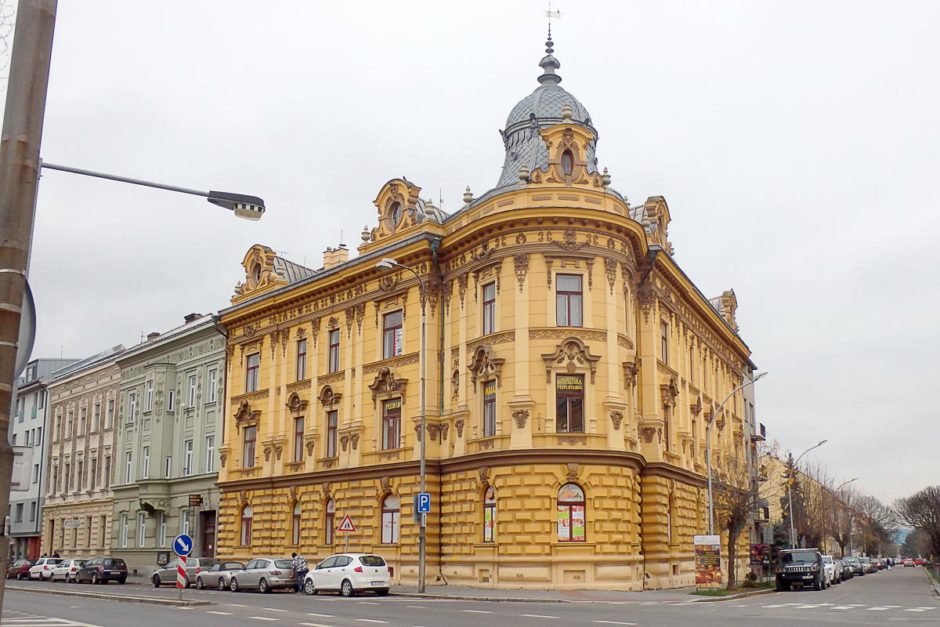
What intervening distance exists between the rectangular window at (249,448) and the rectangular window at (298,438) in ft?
11.9

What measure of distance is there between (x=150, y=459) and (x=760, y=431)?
5112cm

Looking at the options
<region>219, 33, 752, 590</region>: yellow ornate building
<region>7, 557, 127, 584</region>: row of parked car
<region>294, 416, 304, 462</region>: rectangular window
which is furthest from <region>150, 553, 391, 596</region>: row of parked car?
<region>294, 416, 304, 462</region>: rectangular window

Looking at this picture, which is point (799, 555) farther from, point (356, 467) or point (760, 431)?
point (760, 431)

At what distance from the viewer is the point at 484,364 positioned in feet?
124

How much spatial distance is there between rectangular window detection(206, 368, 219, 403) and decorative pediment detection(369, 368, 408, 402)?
15106 millimetres

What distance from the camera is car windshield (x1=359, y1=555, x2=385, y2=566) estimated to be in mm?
34906

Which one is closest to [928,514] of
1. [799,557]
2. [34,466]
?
[799,557]

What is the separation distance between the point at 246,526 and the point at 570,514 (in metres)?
21.4

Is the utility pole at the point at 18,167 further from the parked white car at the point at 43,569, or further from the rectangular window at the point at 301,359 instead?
the parked white car at the point at 43,569

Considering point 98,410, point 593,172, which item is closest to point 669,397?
point 593,172

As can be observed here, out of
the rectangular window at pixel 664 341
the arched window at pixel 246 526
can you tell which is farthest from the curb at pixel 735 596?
the arched window at pixel 246 526

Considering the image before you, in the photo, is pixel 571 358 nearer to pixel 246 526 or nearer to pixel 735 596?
pixel 735 596

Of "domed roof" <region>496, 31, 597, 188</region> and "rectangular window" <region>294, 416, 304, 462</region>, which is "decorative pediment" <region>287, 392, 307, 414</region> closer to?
"rectangular window" <region>294, 416, 304, 462</region>

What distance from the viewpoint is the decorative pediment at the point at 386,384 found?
41803 millimetres
